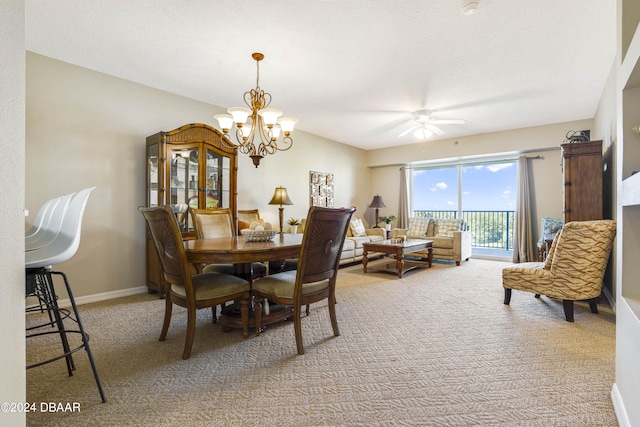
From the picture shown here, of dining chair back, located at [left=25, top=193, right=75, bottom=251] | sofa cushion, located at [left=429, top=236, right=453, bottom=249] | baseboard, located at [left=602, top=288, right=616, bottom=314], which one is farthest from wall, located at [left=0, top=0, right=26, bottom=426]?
sofa cushion, located at [left=429, top=236, right=453, bottom=249]

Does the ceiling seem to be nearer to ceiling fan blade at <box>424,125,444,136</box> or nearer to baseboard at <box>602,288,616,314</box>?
ceiling fan blade at <box>424,125,444,136</box>

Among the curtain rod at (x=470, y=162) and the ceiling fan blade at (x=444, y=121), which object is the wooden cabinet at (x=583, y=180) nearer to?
the ceiling fan blade at (x=444, y=121)

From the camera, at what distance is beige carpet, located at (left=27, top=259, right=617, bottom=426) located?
141 cm

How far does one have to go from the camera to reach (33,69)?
9.39 ft

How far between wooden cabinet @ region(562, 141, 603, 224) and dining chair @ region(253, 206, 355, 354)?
9.86 ft

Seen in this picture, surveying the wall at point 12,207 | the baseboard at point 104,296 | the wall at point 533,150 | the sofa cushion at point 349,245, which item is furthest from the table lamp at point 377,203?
the wall at point 12,207

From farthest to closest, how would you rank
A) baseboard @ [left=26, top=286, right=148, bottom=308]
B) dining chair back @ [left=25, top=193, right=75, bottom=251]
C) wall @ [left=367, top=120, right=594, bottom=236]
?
1. wall @ [left=367, top=120, right=594, bottom=236]
2. baseboard @ [left=26, top=286, right=148, bottom=308]
3. dining chair back @ [left=25, top=193, right=75, bottom=251]

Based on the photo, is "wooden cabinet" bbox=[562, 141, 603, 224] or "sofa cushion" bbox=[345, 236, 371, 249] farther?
"sofa cushion" bbox=[345, 236, 371, 249]

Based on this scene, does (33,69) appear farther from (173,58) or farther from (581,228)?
(581,228)

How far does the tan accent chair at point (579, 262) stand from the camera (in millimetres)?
2514

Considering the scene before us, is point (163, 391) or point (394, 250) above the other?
point (394, 250)

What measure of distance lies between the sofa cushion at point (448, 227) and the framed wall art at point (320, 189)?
2338 mm

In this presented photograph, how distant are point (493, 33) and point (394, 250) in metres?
2.99

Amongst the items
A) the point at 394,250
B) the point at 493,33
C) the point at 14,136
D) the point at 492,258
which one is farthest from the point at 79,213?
the point at 492,258
